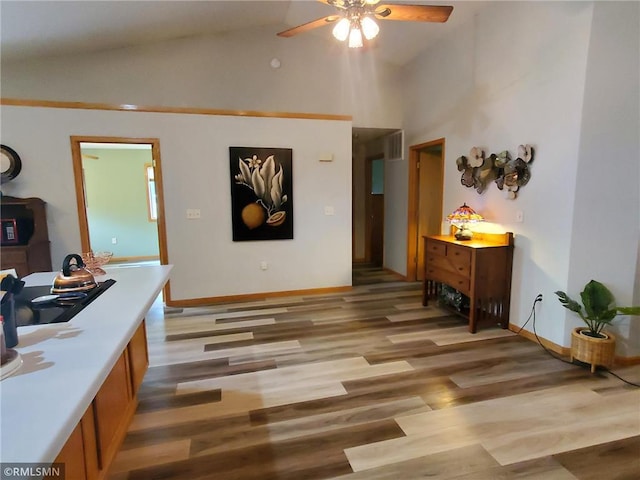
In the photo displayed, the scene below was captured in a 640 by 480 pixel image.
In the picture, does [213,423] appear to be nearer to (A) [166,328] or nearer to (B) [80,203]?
(A) [166,328]

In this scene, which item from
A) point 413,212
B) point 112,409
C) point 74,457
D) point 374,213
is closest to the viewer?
point 74,457

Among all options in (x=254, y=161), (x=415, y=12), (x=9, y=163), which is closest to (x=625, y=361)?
(x=415, y=12)

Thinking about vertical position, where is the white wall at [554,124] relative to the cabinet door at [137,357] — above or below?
above

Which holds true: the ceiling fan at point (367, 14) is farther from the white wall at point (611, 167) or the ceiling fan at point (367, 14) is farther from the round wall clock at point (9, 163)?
the round wall clock at point (9, 163)

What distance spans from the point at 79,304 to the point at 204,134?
9.83ft

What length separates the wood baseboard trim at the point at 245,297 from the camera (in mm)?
4272

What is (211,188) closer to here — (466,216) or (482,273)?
(466,216)

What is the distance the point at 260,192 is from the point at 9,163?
268 cm

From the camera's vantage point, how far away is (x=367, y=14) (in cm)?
227

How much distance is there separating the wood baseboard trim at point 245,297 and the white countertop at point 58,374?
2664 millimetres

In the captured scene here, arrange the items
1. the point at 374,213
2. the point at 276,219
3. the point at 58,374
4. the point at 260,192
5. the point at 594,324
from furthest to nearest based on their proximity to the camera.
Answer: the point at 374,213 < the point at 276,219 < the point at 260,192 < the point at 594,324 < the point at 58,374

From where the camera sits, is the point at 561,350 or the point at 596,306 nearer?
the point at 596,306

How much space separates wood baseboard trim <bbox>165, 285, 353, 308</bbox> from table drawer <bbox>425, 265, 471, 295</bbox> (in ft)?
4.17

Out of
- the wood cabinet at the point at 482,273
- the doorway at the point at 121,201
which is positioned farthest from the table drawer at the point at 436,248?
the doorway at the point at 121,201
